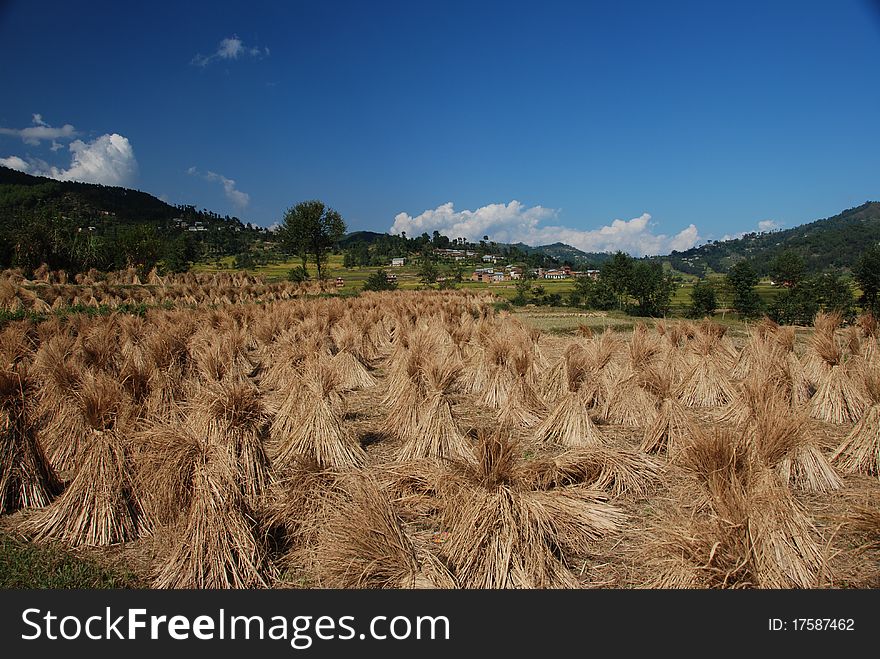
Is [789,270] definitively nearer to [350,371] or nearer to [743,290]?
[743,290]

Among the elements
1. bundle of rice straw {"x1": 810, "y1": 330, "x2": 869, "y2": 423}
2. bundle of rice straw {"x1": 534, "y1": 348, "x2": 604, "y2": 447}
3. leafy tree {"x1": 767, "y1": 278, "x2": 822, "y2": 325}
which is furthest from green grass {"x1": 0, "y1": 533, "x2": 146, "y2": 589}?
leafy tree {"x1": 767, "y1": 278, "x2": 822, "y2": 325}

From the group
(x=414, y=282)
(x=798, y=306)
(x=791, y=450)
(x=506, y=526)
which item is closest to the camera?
(x=506, y=526)

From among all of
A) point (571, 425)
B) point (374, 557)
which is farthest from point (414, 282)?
→ point (374, 557)

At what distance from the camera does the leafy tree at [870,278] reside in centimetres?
2471

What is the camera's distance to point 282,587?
10.5 ft

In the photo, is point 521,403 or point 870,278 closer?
point 521,403

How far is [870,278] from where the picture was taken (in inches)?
991

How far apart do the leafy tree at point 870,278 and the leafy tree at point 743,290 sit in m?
7.75

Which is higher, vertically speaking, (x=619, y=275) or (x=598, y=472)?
(x=619, y=275)

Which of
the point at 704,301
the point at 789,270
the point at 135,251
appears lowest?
the point at 704,301

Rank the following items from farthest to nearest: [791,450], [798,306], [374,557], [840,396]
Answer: [798,306]
[840,396]
[791,450]
[374,557]

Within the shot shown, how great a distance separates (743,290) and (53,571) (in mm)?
41073

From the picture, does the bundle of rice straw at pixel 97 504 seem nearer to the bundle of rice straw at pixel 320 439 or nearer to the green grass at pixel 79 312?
the bundle of rice straw at pixel 320 439

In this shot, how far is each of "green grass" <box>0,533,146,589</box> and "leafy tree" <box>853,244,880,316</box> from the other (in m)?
32.7
